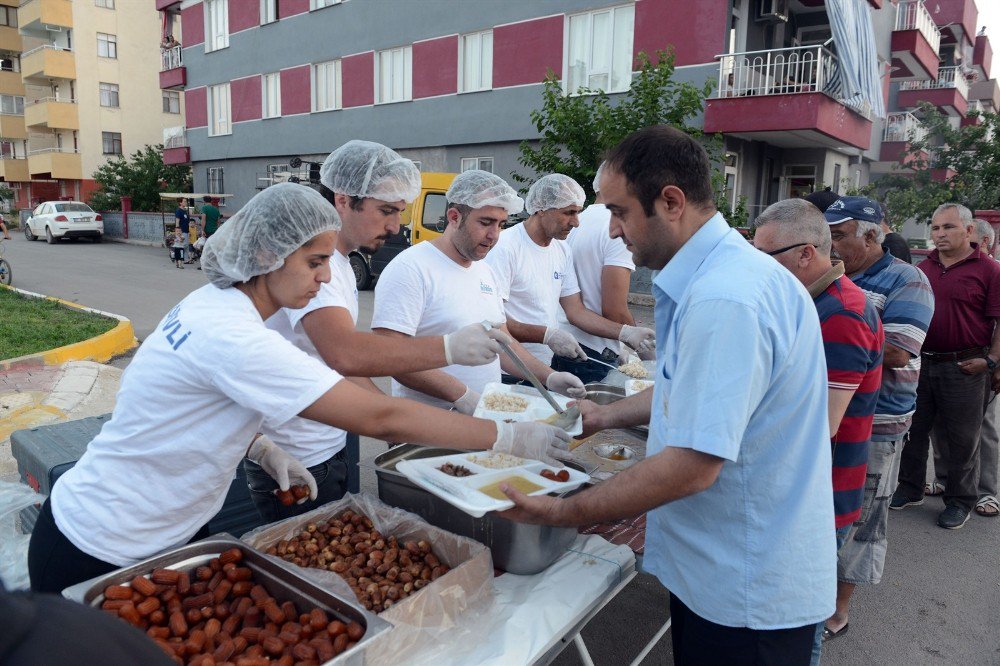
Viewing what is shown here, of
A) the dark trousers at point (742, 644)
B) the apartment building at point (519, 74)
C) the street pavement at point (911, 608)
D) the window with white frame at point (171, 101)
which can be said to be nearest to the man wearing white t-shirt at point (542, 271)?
the street pavement at point (911, 608)

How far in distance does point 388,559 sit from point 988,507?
189 inches

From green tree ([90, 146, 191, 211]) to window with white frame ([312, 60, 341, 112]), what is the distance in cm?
1086

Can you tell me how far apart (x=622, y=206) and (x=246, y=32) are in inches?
991

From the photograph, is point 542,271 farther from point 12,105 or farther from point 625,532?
point 12,105

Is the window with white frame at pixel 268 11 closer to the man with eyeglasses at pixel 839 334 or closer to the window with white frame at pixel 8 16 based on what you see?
the man with eyeglasses at pixel 839 334

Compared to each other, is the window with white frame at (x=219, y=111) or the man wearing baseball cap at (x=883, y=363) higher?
the window with white frame at (x=219, y=111)

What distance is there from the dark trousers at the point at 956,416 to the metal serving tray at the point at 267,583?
4509mm

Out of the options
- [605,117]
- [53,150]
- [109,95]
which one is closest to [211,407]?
[605,117]

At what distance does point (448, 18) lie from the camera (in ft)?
55.2

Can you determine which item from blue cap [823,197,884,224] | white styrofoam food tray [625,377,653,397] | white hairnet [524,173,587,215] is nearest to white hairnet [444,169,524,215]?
white hairnet [524,173,587,215]

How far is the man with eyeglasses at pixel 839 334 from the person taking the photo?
237 cm

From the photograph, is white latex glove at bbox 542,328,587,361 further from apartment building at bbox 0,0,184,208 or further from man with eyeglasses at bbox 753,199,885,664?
apartment building at bbox 0,0,184,208

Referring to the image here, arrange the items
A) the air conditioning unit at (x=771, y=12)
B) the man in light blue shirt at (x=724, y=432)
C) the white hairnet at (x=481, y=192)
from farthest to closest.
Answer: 1. the air conditioning unit at (x=771, y=12)
2. the white hairnet at (x=481, y=192)
3. the man in light blue shirt at (x=724, y=432)

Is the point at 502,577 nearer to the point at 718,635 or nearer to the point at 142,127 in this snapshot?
the point at 718,635
